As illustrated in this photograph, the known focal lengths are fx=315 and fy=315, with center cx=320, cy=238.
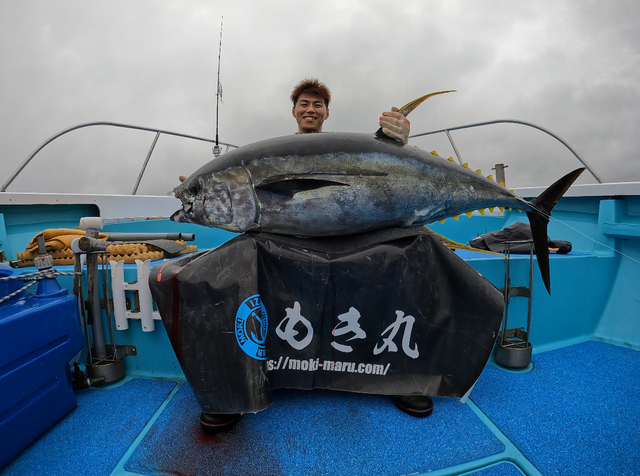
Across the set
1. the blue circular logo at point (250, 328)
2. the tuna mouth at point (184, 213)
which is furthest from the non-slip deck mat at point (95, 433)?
the tuna mouth at point (184, 213)

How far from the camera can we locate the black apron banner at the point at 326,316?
1128 mm

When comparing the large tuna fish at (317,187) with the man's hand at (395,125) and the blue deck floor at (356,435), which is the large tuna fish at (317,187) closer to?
the man's hand at (395,125)

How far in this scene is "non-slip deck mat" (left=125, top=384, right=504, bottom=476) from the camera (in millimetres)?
1031

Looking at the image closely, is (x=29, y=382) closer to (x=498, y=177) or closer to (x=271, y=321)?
(x=271, y=321)

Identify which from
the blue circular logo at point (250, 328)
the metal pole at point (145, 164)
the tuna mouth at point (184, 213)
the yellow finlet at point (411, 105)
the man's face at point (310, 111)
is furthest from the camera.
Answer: the metal pole at point (145, 164)

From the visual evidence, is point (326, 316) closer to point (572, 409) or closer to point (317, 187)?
point (317, 187)

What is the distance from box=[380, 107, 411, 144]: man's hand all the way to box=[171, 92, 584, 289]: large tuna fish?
46 millimetres

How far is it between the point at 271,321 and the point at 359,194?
0.58 m

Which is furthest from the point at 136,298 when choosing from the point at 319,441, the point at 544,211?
the point at 544,211

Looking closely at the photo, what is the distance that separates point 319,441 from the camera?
3.75 ft

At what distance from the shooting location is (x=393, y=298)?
4.01 ft

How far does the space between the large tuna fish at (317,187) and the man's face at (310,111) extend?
3.26 ft

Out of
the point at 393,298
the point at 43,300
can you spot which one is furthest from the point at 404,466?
the point at 43,300

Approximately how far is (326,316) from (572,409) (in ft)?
3.63
